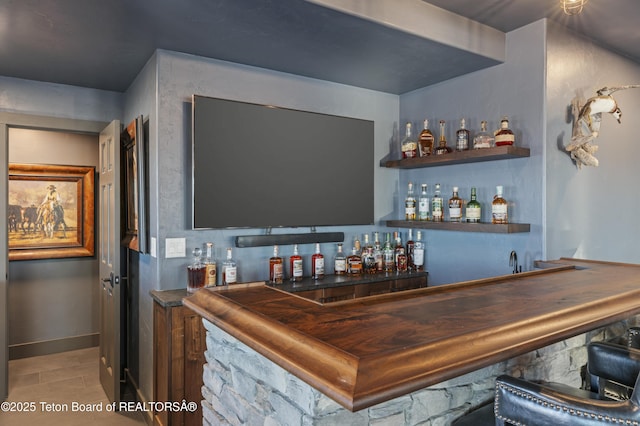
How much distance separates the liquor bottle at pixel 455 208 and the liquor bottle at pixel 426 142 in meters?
0.35

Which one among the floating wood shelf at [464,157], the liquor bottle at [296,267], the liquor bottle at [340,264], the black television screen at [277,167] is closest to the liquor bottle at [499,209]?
the floating wood shelf at [464,157]

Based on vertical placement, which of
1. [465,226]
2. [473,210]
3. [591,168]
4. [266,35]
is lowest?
[465,226]

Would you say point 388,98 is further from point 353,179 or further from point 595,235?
point 595,235

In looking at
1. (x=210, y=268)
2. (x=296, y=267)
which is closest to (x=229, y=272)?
(x=210, y=268)

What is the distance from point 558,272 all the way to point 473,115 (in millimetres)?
1467

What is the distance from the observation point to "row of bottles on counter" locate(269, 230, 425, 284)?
3002mm

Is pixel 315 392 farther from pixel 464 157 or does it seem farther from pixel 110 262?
pixel 110 262

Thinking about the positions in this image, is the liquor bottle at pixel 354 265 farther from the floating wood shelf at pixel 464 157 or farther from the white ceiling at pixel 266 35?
the white ceiling at pixel 266 35

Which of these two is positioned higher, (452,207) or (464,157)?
(464,157)

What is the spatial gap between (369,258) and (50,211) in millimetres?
3139

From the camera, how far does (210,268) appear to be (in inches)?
104

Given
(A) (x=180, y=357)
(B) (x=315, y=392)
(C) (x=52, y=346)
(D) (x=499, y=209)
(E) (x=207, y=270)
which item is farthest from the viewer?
(C) (x=52, y=346)

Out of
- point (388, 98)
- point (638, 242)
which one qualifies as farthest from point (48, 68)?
point (638, 242)

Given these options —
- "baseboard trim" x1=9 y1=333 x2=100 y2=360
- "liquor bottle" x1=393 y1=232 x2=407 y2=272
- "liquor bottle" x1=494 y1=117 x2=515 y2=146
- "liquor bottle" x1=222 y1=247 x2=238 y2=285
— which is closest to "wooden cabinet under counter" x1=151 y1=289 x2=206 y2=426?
"liquor bottle" x1=222 y1=247 x2=238 y2=285
